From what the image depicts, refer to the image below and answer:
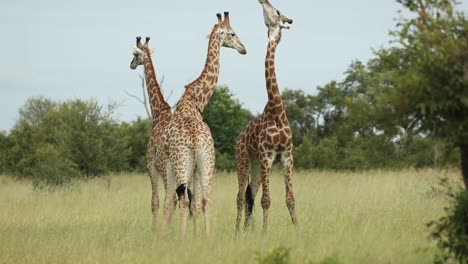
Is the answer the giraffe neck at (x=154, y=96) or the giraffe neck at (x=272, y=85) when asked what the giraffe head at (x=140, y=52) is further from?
the giraffe neck at (x=272, y=85)

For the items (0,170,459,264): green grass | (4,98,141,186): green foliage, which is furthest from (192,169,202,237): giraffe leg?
(4,98,141,186): green foliage

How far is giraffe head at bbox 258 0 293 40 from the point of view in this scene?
12141 millimetres

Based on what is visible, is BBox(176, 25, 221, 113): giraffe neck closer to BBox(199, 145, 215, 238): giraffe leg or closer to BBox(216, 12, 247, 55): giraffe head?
BBox(216, 12, 247, 55): giraffe head

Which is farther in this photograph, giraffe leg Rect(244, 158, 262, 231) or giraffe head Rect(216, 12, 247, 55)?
giraffe head Rect(216, 12, 247, 55)

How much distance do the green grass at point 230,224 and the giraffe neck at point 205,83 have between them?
2.06 metres

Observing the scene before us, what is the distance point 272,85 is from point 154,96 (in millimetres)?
2284

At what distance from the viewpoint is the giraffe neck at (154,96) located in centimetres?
1295

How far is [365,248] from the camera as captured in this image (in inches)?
365

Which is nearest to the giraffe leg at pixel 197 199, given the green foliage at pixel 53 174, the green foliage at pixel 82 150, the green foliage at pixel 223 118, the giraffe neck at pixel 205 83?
the giraffe neck at pixel 205 83

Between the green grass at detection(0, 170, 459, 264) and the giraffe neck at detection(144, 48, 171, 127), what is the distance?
6.34 feet

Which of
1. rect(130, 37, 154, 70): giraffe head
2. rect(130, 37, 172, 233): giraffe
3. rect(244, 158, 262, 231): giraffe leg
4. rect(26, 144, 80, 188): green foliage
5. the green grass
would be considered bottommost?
the green grass

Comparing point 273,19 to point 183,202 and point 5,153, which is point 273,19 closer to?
point 183,202

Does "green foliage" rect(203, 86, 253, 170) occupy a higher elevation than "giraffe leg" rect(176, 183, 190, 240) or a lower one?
higher

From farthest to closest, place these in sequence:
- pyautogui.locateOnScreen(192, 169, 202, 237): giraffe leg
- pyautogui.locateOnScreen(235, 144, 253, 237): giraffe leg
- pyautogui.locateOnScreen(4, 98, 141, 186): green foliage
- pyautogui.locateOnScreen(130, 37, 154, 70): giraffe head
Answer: pyautogui.locateOnScreen(4, 98, 141, 186): green foliage < pyautogui.locateOnScreen(130, 37, 154, 70): giraffe head < pyautogui.locateOnScreen(235, 144, 253, 237): giraffe leg < pyautogui.locateOnScreen(192, 169, 202, 237): giraffe leg
